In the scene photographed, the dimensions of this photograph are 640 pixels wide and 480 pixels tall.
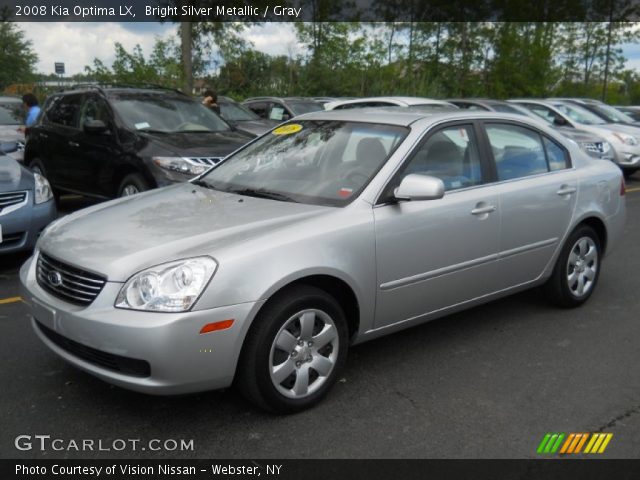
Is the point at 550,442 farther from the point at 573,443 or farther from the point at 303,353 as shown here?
the point at 303,353

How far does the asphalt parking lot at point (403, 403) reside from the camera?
9.96 ft

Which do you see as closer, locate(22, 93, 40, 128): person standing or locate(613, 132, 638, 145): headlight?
locate(22, 93, 40, 128): person standing

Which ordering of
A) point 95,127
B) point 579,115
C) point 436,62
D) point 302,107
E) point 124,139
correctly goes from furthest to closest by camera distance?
point 436,62 → point 302,107 → point 579,115 → point 95,127 → point 124,139

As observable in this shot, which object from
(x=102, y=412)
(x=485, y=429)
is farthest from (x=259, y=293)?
(x=485, y=429)

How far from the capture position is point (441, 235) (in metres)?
3.86

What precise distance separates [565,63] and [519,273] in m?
33.1

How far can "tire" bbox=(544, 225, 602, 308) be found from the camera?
192 inches

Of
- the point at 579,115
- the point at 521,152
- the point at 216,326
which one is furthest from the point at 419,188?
the point at 579,115

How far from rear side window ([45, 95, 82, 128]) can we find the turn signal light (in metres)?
6.40

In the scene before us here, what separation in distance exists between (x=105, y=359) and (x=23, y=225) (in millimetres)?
3277

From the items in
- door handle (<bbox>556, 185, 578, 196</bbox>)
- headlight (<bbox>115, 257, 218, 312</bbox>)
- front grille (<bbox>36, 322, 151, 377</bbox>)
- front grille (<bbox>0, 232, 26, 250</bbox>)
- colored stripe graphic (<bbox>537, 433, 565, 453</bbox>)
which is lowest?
colored stripe graphic (<bbox>537, 433, 565, 453</bbox>)

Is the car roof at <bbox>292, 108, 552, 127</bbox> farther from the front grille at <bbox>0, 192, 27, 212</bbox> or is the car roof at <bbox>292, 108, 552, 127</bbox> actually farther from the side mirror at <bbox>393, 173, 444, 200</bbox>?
the front grille at <bbox>0, 192, 27, 212</bbox>

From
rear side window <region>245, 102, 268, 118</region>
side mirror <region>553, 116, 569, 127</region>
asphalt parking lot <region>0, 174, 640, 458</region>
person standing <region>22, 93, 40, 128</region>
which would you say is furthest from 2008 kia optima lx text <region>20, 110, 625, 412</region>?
rear side window <region>245, 102, 268, 118</region>
